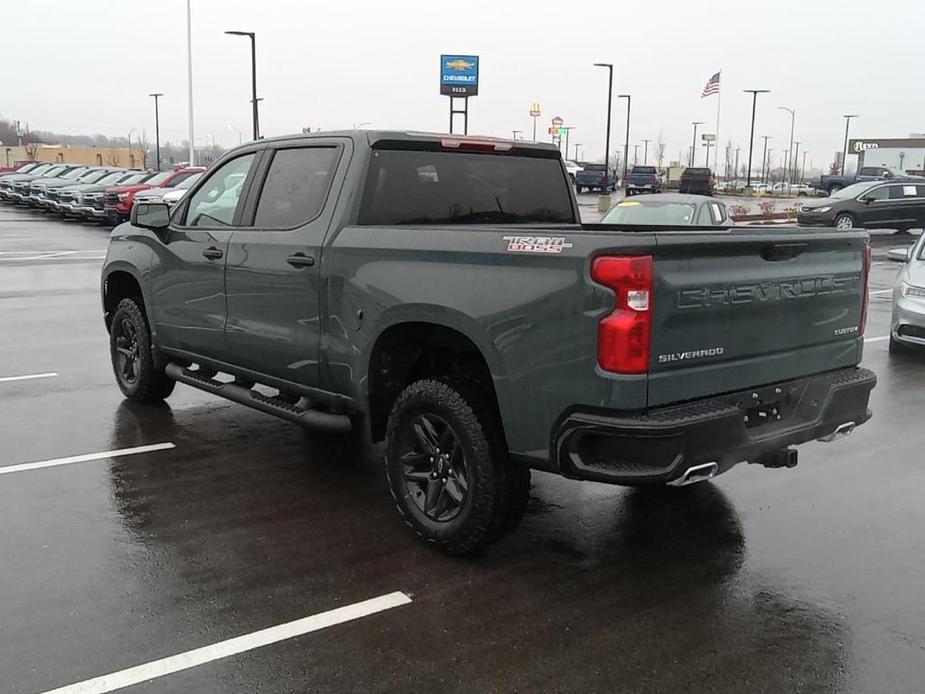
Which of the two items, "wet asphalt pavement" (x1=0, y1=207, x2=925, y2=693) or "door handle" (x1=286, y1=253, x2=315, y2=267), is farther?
"door handle" (x1=286, y1=253, x2=315, y2=267)

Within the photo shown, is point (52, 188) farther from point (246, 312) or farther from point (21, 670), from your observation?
point (21, 670)

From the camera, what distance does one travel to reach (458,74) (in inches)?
2525

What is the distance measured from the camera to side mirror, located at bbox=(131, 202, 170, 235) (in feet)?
20.0

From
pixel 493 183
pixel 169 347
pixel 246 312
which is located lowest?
pixel 169 347

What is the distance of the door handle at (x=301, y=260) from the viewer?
4900mm

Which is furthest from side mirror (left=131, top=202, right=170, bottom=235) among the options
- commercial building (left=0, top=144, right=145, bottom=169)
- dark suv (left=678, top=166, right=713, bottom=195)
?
commercial building (left=0, top=144, right=145, bottom=169)

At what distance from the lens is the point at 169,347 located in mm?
6406

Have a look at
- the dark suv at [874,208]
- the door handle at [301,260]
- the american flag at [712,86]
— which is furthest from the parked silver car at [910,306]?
the american flag at [712,86]

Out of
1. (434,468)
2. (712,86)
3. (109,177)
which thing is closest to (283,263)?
(434,468)

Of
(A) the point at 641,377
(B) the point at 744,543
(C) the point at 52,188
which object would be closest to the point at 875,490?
(B) the point at 744,543

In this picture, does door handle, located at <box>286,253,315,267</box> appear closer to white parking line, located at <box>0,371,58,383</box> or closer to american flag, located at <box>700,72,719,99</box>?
white parking line, located at <box>0,371,58,383</box>

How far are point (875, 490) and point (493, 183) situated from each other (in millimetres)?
2987

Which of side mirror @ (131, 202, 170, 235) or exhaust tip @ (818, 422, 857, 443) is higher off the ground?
side mirror @ (131, 202, 170, 235)

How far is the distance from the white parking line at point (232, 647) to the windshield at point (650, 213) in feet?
29.4
